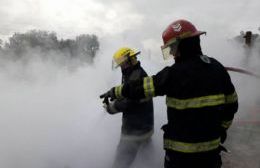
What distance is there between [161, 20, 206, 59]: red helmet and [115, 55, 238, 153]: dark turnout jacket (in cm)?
17

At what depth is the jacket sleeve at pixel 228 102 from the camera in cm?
325

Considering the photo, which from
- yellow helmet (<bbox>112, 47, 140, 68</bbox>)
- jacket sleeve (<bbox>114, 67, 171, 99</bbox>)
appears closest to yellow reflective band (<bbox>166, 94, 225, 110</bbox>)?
jacket sleeve (<bbox>114, 67, 171, 99</bbox>)

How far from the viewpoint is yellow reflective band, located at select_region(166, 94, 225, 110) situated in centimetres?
301

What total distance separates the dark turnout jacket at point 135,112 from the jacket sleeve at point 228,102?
4.76 ft

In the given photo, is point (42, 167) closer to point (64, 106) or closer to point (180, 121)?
point (64, 106)

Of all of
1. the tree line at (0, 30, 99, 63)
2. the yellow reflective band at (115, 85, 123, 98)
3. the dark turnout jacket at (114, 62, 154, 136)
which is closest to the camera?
the yellow reflective band at (115, 85, 123, 98)

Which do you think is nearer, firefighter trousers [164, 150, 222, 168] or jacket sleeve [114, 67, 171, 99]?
jacket sleeve [114, 67, 171, 99]

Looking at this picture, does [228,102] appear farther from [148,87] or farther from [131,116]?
[131,116]

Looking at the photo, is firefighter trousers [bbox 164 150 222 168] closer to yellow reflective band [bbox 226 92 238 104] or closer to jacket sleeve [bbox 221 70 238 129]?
jacket sleeve [bbox 221 70 238 129]

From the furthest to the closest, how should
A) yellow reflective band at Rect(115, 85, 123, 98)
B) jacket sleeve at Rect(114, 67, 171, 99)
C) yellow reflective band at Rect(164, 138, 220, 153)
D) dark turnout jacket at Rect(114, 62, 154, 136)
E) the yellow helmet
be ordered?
1. the yellow helmet
2. dark turnout jacket at Rect(114, 62, 154, 136)
3. yellow reflective band at Rect(115, 85, 123, 98)
4. yellow reflective band at Rect(164, 138, 220, 153)
5. jacket sleeve at Rect(114, 67, 171, 99)

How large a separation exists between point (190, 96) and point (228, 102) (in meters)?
0.50

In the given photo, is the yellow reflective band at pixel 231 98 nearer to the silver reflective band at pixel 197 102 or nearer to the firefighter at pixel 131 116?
the silver reflective band at pixel 197 102

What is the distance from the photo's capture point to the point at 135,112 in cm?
481

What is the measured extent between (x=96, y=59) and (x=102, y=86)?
2.43 feet
